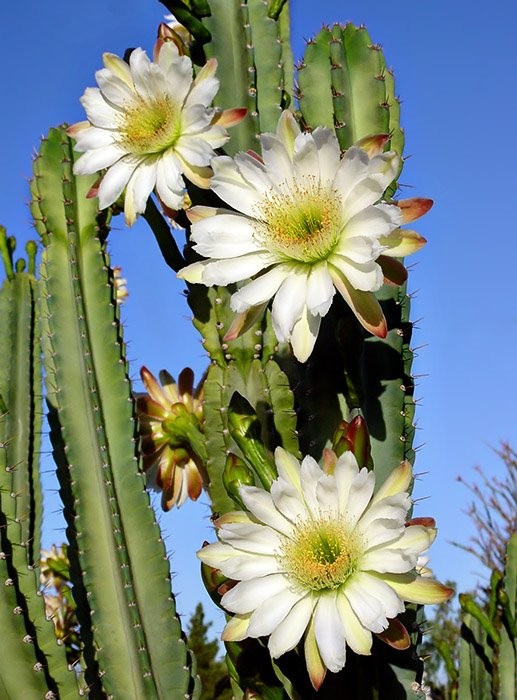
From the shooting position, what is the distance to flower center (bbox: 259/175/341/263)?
1.30 metres

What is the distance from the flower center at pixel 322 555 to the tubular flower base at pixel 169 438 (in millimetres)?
580

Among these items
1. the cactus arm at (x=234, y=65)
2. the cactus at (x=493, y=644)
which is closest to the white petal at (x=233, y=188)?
the cactus arm at (x=234, y=65)

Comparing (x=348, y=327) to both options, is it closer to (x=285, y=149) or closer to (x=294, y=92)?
(x=285, y=149)

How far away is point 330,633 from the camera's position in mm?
1173

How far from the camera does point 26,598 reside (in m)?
1.73

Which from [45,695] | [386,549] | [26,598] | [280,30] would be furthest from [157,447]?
[280,30]

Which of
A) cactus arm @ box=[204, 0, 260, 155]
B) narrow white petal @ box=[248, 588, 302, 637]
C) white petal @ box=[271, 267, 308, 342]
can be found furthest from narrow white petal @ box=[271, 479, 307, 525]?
cactus arm @ box=[204, 0, 260, 155]

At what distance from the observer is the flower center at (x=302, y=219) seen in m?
1.30

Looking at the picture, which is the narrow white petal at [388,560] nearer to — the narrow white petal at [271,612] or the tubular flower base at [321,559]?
the tubular flower base at [321,559]

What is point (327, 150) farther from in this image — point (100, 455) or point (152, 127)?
point (100, 455)

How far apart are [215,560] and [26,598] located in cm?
63

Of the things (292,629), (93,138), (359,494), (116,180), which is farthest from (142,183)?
(292,629)

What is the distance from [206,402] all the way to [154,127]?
0.48 meters

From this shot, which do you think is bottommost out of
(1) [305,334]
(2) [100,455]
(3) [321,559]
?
(3) [321,559]
